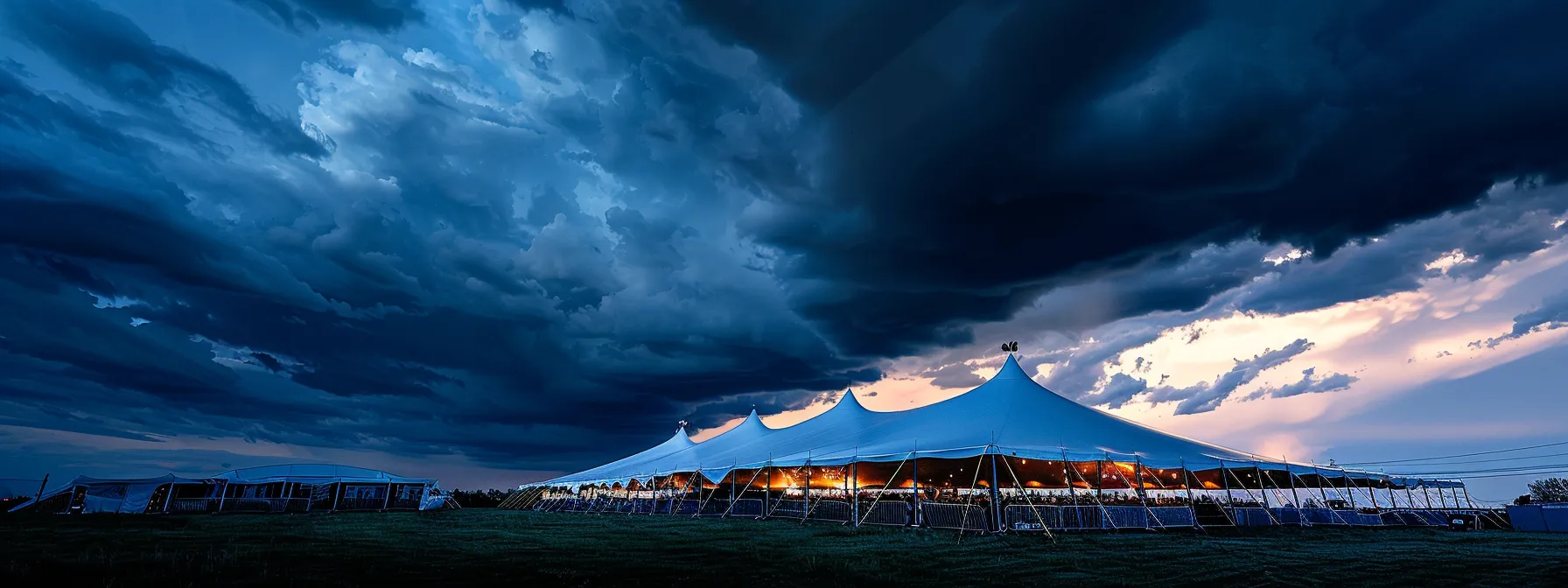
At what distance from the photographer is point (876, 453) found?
70.0ft

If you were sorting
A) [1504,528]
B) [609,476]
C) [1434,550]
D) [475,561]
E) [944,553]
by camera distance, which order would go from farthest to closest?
1. [609,476]
2. [1504,528]
3. [1434,550]
4. [944,553]
5. [475,561]

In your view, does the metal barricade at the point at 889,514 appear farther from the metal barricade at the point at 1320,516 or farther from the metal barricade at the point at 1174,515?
the metal barricade at the point at 1320,516

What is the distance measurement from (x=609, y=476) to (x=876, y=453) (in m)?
22.4

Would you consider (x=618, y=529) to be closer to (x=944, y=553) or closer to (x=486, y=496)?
(x=944, y=553)

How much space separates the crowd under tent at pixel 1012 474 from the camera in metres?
19.3

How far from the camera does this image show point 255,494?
40.9m

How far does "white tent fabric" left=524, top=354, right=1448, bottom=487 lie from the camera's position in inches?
768

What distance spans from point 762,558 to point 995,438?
9.86 meters

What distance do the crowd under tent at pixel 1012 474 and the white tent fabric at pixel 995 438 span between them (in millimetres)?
68

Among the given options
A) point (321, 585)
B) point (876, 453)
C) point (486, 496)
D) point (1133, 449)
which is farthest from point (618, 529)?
point (486, 496)

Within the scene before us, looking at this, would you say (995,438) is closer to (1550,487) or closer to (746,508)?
(746,508)

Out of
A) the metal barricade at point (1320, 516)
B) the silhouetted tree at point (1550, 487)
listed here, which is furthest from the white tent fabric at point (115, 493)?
the silhouetted tree at point (1550, 487)

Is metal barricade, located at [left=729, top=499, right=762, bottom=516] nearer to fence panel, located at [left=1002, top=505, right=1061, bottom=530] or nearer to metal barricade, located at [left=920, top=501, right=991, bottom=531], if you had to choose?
metal barricade, located at [left=920, top=501, right=991, bottom=531]

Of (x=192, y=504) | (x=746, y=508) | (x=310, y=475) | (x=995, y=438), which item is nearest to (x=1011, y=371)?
(x=995, y=438)
